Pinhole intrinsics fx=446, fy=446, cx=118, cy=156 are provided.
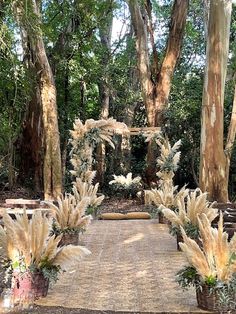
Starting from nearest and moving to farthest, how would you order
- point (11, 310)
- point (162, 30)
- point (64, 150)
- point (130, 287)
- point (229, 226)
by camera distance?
point (11, 310)
point (130, 287)
point (229, 226)
point (64, 150)
point (162, 30)

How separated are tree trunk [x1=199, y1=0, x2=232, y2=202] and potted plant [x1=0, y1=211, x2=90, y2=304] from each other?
6.12 metres

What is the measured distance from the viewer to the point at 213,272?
3600mm

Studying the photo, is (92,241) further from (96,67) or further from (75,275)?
(96,67)

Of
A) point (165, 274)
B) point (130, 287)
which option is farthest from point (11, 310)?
point (165, 274)

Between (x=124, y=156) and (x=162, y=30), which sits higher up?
(x=162, y=30)

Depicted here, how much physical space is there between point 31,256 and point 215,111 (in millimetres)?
6606

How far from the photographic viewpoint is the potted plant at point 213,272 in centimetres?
350

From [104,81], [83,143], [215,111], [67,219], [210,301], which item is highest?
[104,81]

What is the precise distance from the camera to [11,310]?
139 inches

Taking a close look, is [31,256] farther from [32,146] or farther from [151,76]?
[151,76]

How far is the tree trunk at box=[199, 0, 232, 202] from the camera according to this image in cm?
947

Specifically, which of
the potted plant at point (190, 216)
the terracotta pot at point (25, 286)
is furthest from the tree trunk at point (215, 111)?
the terracotta pot at point (25, 286)

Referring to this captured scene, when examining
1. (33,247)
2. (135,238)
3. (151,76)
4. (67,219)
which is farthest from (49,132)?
(33,247)

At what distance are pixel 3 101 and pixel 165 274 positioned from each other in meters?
9.77
